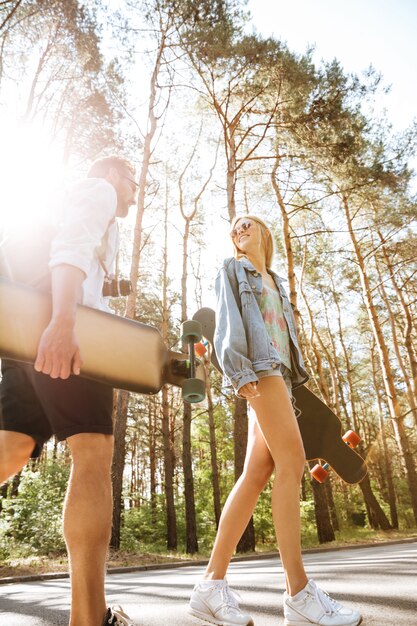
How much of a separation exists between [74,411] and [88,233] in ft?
1.89

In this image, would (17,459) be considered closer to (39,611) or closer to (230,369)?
(230,369)

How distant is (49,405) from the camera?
4.76 feet

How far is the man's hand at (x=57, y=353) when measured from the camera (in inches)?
53.7

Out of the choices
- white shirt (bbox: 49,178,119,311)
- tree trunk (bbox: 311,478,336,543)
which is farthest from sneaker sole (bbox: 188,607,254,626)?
tree trunk (bbox: 311,478,336,543)

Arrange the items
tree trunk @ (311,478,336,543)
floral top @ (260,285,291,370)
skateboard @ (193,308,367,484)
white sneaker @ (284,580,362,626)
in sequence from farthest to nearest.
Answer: tree trunk @ (311,478,336,543) < skateboard @ (193,308,367,484) < floral top @ (260,285,291,370) < white sneaker @ (284,580,362,626)

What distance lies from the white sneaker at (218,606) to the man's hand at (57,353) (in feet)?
3.28

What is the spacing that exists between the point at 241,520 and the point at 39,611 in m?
1.24

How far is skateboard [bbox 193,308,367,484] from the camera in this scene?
276cm

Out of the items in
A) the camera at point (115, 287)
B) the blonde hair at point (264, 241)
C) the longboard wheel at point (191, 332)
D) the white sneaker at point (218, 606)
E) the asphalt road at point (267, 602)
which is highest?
the blonde hair at point (264, 241)

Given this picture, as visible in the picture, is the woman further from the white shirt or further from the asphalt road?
the white shirt

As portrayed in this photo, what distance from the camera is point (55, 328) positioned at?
1.38 metres

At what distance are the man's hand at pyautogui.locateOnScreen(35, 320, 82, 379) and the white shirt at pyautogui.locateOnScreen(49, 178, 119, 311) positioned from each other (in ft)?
0.67

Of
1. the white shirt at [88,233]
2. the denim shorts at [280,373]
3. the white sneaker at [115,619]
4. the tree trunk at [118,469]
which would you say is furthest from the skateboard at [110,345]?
the tree trunk at [118,469]

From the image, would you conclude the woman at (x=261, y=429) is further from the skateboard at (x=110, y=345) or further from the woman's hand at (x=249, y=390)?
the skateboard at (x=110, y=345)
